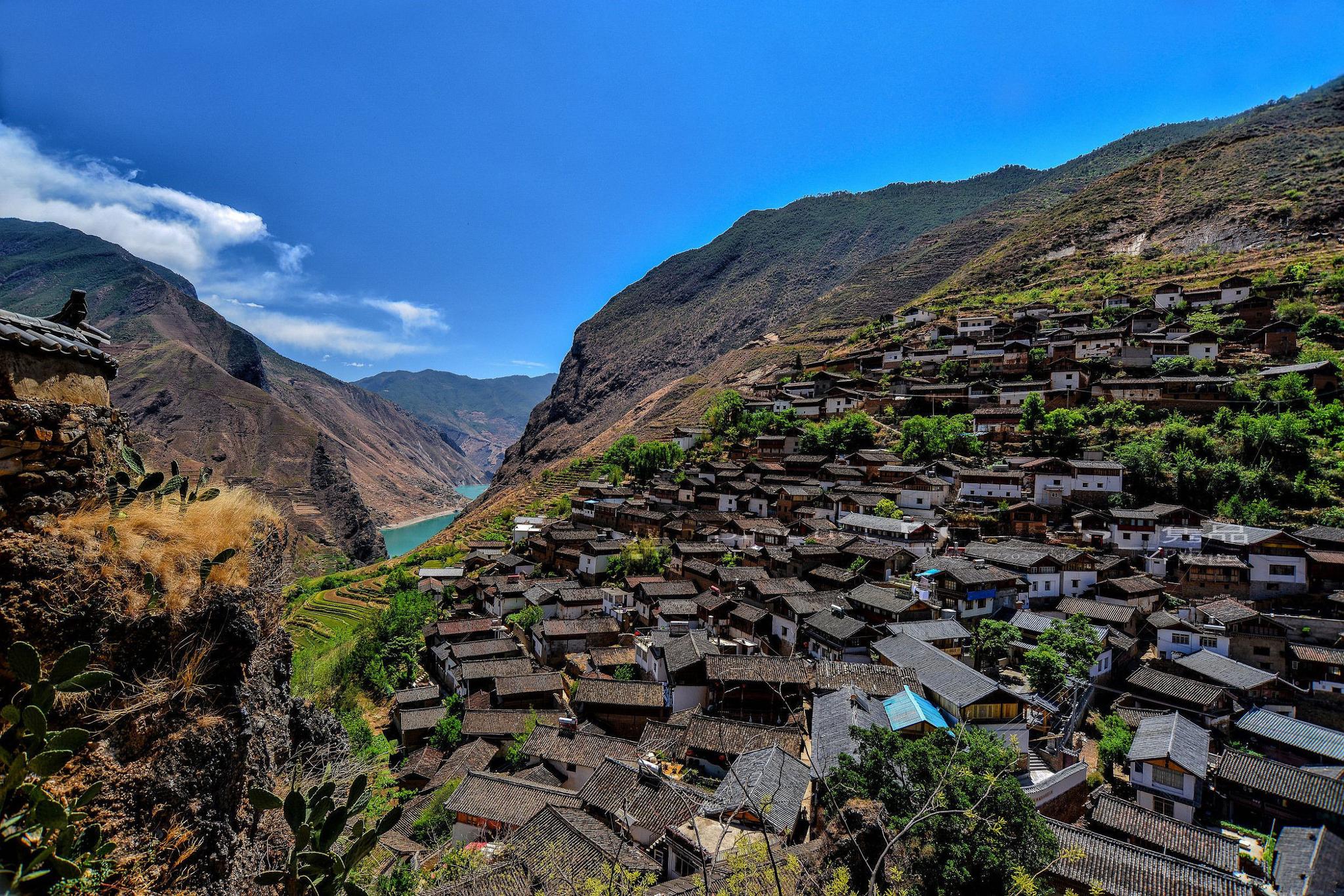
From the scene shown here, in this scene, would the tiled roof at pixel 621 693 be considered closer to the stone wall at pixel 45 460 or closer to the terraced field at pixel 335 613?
the stone wall at pixel 45 460

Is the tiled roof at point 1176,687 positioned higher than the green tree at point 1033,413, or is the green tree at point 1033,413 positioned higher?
the green tree at point 1033,413

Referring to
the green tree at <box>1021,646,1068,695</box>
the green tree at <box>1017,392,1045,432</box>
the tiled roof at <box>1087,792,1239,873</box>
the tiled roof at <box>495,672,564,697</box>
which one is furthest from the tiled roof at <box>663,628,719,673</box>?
the green tree at <box>1017,392,1045,432</box>

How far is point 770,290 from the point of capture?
432 feet

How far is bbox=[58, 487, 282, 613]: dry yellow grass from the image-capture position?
503 centimetres

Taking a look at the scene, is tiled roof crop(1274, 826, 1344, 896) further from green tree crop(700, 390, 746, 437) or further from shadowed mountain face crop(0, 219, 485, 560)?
shadowed mountain face crop(0, 219, 485, 560)

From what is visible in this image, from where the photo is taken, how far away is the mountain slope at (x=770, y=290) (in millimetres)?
92875

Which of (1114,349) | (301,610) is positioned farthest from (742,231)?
(301,610)

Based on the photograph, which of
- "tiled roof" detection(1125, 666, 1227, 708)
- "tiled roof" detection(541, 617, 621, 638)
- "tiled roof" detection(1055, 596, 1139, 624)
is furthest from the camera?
"tiled roof" detection(541, 617, 621, 638)

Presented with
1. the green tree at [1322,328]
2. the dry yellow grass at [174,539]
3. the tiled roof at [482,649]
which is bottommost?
the tiled roof at [482,649]

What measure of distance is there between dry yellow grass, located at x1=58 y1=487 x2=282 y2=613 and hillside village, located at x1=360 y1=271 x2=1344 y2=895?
24.6 ft

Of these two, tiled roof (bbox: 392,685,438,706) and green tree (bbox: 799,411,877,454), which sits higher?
green tree (bbox: 799,411,877,454)

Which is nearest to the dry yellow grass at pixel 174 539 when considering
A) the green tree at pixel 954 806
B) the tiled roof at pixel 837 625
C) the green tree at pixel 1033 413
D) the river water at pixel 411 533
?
the green tree at pixel 954 806

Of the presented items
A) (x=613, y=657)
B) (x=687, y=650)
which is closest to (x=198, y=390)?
(x=613, y=657)

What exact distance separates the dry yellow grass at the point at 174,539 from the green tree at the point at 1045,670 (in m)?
24.1
